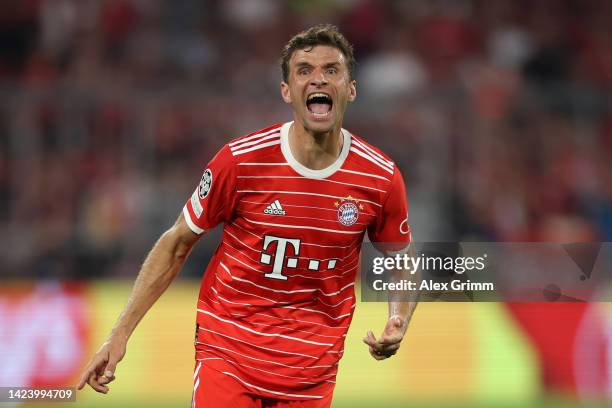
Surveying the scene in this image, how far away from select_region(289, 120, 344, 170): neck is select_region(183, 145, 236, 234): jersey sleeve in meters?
0.28

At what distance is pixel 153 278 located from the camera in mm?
4328

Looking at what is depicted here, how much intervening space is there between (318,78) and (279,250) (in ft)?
2.32

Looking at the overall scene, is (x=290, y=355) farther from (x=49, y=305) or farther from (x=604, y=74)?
(x=604, y=74)

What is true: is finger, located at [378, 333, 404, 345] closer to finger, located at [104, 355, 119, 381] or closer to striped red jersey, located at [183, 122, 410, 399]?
striped red jersey, located at [183, 122, 410, 399]

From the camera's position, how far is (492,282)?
5.43 m

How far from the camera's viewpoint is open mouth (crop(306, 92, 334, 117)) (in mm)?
4281

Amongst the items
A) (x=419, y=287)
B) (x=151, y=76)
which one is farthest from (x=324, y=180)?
(x=151, y=76)

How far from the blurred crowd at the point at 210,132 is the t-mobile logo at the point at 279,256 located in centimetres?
522

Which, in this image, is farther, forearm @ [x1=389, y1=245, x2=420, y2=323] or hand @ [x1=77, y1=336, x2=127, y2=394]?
forearm @ [x1=389, y1=245, x2=420, y2=323]

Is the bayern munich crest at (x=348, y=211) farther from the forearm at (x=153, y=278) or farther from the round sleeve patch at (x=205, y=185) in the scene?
the forearm at (x=153, y=278)

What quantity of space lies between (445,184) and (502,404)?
8.20 ft

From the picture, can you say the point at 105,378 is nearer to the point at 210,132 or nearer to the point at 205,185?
the point at 205,185

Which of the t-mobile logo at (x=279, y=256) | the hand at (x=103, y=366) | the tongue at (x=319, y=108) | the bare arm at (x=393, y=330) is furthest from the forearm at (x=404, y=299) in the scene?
the hand at (x=103, y=366)

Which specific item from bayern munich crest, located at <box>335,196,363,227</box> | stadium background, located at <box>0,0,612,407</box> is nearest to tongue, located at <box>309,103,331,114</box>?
bayern munich crest, located at <box>335,196,363,227</box>
